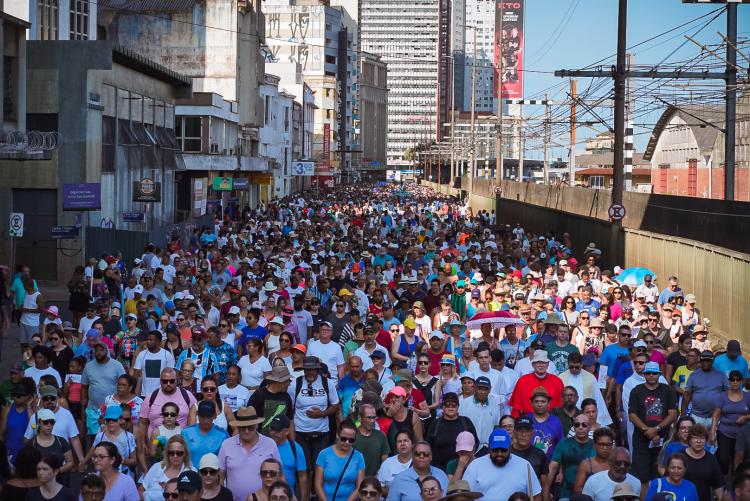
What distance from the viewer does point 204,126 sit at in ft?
192

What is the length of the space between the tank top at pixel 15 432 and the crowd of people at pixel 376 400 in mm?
12

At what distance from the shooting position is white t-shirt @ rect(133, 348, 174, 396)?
12.9 meters

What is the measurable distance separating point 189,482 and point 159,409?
2839 millimetres

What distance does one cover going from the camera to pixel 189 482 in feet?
25.9

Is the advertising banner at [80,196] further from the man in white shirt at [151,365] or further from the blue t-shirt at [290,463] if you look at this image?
the blue t-shirt at [290,463]

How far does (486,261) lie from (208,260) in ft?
18.4

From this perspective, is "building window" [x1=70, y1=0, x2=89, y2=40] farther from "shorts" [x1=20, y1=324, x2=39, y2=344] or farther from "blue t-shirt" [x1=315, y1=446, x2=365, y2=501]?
"blue t-shirt" [x1=315, y1=446, x2=365, y2=501]

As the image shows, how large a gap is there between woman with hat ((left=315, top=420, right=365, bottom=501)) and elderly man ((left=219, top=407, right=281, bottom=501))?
1.13ft

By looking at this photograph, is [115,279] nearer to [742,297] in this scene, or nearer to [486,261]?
[486,261]

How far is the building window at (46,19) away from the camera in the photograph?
38.3m

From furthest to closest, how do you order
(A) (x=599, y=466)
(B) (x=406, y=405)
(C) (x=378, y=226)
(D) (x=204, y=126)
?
1. (D) (x=204, y=126)
2. (C) (x=378, y=226)
3. (B) (x=406, y=405)
4. (A) (x=599, y=466)

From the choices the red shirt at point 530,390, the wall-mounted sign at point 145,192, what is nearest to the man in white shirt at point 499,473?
the red shirt at point 530,390

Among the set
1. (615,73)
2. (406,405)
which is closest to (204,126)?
(615,73)

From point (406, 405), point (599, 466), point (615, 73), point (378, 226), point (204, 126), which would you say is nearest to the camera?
point (599, 466)
